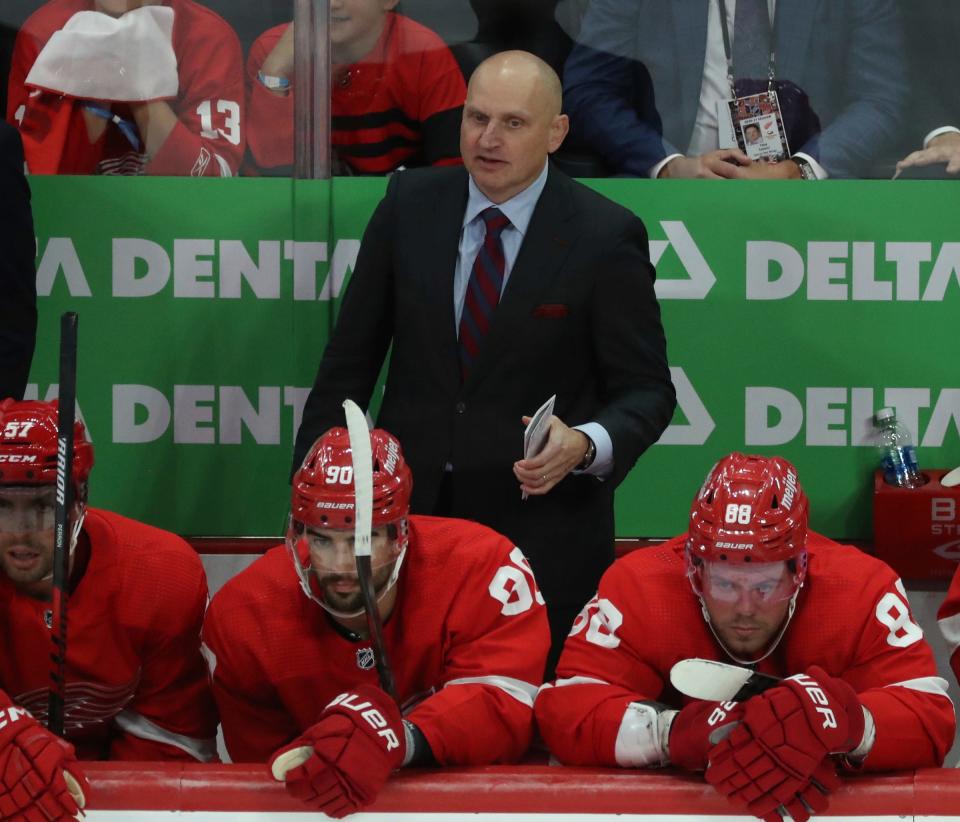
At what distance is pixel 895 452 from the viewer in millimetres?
4199

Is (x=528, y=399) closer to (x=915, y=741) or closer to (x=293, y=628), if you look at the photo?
(x=293, y=628)

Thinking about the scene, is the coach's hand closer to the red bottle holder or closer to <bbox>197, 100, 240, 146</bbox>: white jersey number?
the red bottle holder

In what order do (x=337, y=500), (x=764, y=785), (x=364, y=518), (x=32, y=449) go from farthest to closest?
(x=32, y=449) → (x=337, y=500) → (x=364, y=518) → (x=764, y=785)

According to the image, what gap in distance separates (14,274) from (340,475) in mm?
1114

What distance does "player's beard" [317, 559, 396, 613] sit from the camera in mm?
2738

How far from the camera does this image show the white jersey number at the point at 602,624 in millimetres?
2828

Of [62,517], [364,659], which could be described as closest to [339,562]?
[364,659]

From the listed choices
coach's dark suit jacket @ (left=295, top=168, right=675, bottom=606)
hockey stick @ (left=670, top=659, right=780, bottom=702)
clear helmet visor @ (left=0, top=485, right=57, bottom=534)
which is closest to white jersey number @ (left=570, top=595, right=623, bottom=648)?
hockey stick @ (left=670, top=659, right=780, bottom=702)

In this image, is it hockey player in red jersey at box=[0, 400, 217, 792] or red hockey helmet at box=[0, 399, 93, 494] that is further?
hockey player in red jersey at box=[0, 400, 217, 792]

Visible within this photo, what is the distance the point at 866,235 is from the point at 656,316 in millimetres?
1022

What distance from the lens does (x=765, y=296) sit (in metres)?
4.24

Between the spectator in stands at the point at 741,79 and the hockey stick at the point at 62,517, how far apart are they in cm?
181

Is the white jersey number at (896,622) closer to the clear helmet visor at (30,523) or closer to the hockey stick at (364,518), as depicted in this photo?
the hockey stick at (364,518)

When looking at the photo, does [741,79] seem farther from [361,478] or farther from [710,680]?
[710,680]
